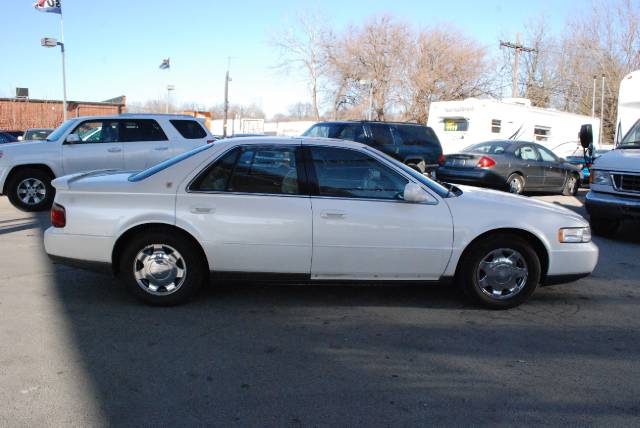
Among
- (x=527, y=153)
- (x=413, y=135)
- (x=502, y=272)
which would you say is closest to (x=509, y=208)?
(x=502, y=272)

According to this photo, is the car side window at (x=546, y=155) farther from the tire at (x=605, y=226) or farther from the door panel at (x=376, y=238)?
the door panel at (x=376, y=238)

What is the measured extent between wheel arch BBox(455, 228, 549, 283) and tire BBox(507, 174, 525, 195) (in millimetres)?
9464

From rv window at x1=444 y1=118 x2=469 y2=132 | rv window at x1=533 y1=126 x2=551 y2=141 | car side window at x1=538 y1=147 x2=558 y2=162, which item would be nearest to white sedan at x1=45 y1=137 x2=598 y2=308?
car side window at x1=538 y1=147 x2=558 y2=162

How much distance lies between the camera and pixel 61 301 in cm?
517

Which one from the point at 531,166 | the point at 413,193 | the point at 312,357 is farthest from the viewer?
the point at 531,166

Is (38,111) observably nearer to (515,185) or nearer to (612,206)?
(515,185)

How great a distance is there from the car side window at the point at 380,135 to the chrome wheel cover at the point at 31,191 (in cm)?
728

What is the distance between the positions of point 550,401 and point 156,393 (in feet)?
7.85

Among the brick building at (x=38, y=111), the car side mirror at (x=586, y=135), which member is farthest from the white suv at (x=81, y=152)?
the brick building at (x=38, y=111)

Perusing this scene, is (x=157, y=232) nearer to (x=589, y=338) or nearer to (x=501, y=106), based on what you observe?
(x=589, y=338)

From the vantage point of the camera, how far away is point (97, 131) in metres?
10.6

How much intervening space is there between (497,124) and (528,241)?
17100mm

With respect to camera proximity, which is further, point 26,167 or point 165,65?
point 165,65

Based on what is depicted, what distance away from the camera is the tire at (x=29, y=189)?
33.6ft
